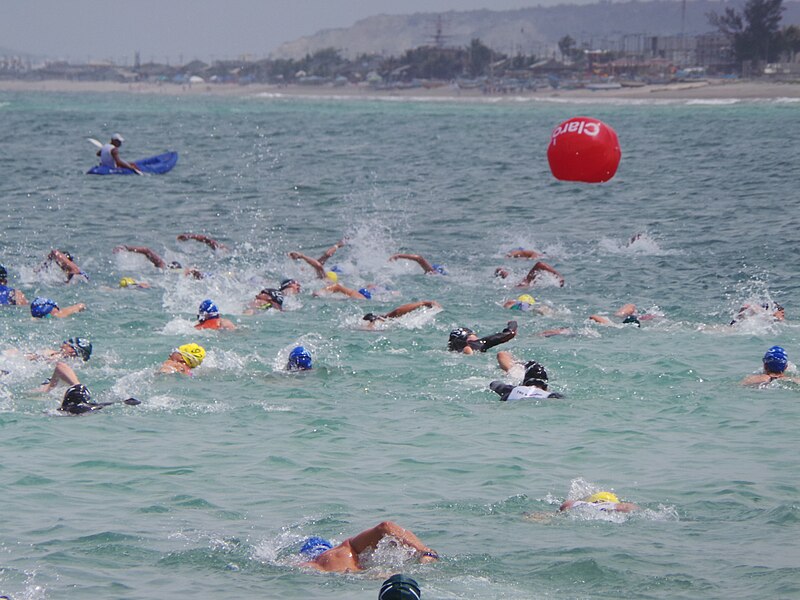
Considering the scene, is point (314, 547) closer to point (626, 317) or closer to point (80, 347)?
point (80, 347)

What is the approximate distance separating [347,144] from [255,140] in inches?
265

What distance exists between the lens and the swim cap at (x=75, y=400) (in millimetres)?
14602

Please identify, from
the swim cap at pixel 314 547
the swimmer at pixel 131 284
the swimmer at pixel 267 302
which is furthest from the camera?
Result: the swimmer at pixel 131 284

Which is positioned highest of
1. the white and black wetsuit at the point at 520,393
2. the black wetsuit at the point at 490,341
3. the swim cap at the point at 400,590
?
the swim cap at the point at 400,590

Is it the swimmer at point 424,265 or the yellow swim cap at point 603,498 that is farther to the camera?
the swimmer at point 424,265

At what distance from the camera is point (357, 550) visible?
10.0 meters

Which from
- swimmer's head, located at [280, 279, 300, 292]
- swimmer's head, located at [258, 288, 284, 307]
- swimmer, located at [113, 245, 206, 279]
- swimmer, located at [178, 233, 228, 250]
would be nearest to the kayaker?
swimmer, located at [178, 233, 228, 250]

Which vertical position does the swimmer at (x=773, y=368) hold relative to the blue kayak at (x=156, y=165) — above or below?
below

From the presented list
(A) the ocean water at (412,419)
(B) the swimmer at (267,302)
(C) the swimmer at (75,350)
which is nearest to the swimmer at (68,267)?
(A) the ocean water at (412,419)

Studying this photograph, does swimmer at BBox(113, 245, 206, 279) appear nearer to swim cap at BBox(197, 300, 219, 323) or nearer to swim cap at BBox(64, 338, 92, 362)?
swim cap at BBox(197, 300, 219, 323)

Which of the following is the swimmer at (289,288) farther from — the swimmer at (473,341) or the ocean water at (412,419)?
the swimmer at (473,341)

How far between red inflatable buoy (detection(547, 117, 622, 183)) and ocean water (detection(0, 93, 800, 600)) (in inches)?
104

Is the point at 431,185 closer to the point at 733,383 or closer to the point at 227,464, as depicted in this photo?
the point at 733,383

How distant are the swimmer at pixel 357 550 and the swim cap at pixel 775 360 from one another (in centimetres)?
731
